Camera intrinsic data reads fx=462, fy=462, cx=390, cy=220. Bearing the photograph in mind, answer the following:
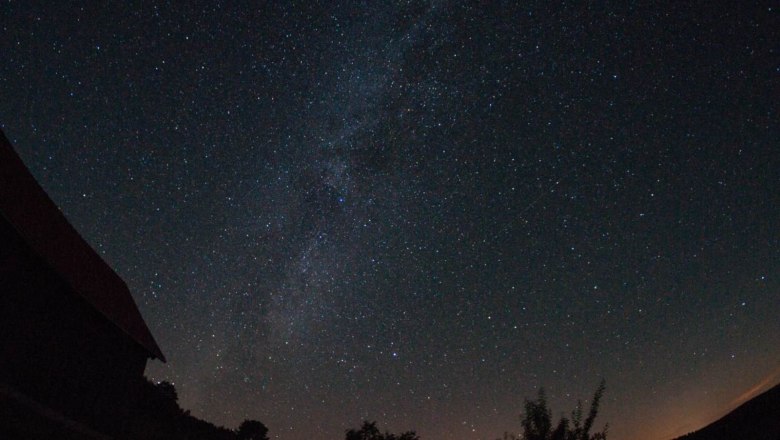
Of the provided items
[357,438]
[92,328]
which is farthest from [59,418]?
[357,438]

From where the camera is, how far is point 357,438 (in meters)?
25.1

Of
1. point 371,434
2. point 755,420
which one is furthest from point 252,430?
point 755,420

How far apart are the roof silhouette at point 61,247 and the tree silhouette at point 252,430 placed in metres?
9.58

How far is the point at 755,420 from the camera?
5352mm

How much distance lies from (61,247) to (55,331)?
2528 mm

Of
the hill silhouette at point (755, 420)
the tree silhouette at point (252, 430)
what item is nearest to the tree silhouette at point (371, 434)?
the tree silhouette at point (252, 430)

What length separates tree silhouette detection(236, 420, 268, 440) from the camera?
74.4 feet

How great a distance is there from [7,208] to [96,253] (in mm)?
8454

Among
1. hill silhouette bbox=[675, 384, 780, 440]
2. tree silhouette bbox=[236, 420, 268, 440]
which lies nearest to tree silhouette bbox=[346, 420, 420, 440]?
tree silhouette bbox=[236, 420, 268, 440]

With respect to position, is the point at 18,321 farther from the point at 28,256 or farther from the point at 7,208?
the point at 7,208

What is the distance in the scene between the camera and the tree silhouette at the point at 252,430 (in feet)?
74.4

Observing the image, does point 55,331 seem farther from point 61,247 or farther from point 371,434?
point 371,434

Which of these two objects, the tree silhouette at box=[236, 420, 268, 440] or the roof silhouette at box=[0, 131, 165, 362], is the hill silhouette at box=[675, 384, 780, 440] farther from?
the tree silhouette at box=[236, 420, 268, 440]

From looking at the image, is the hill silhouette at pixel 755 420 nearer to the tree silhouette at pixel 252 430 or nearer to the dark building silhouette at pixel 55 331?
the dark building silhouette at pixel 55 331
